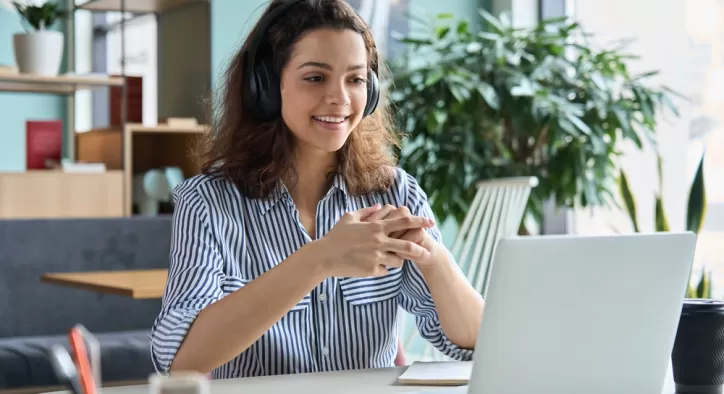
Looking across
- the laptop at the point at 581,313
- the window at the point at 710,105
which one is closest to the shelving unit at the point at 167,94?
the window at the point at 710,105

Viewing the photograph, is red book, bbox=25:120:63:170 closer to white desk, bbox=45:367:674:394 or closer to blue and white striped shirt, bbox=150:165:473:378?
blue and white striped shirt, bbox=150:165:473:378

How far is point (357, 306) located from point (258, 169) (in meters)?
0.28

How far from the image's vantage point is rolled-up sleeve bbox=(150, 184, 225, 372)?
4.58 feet

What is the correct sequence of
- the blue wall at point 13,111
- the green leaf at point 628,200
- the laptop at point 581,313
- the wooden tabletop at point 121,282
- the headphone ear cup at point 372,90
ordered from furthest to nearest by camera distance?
the blue wall at point 13,111 < the green leaf at point 628,200 < the wooden tabletop at point 121,282 < the headphone ear cup at point 372,90 < the laptop at point 581,313

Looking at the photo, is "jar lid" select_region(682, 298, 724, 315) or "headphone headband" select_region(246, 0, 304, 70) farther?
"headphone headband" select_region(246, 0, 304, 70)

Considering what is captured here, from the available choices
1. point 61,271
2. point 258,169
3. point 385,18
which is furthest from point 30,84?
point 258,169

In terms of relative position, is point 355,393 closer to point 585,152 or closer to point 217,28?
point 585,152

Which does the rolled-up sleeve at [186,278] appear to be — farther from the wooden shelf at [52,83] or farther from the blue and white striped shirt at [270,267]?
the wooden shelf at [52,83]

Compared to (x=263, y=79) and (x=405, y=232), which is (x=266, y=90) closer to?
(x=263, y=79)

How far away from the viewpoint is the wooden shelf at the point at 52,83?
381 cm

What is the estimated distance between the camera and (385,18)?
15.1ft

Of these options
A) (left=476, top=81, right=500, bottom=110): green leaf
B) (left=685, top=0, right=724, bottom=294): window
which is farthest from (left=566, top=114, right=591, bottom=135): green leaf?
(left=685, top=0, right=724, bottom=294): window

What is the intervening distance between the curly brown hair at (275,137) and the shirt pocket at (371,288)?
163mm

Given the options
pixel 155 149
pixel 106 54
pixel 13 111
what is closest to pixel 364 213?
pixel 155 149
